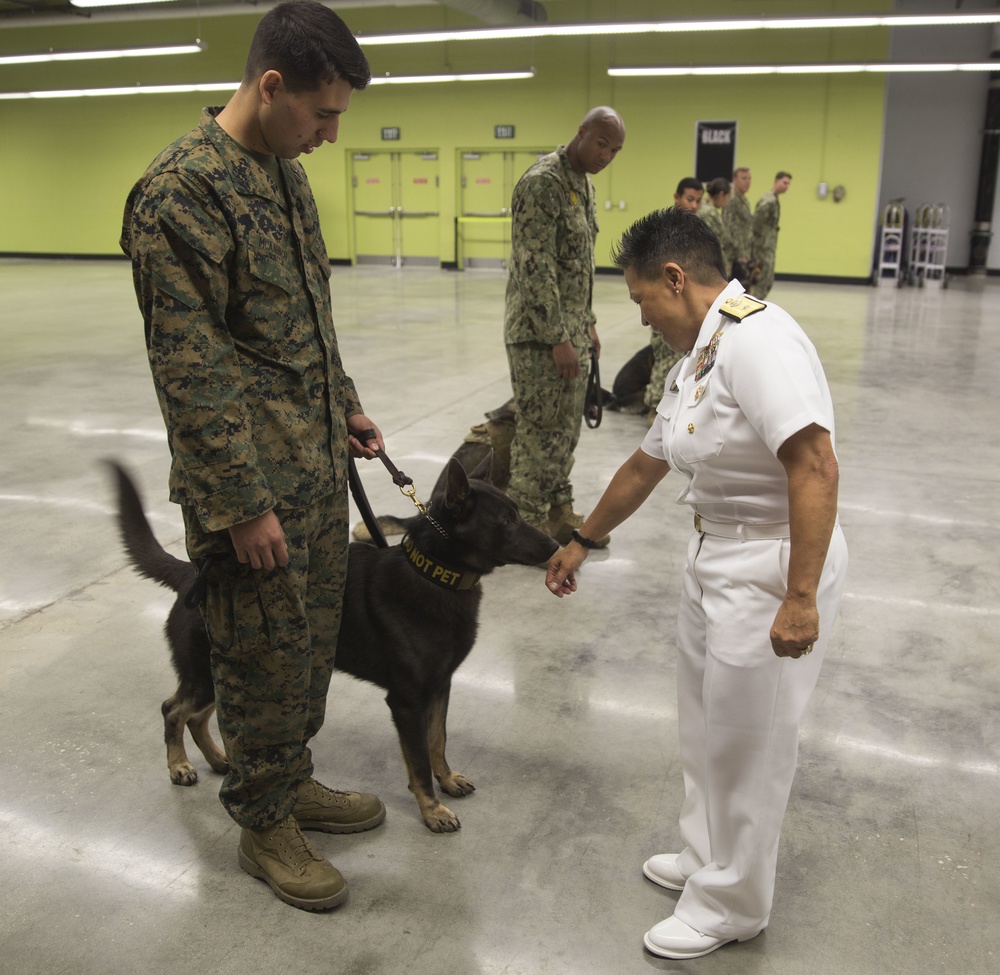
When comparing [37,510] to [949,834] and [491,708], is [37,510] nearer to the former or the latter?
[491,708]

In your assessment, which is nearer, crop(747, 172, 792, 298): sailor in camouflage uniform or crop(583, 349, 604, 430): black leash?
crop(583, 349, 604, 430): black leash

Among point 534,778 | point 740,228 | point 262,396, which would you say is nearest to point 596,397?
point 534,778

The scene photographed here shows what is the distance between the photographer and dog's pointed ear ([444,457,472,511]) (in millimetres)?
2084

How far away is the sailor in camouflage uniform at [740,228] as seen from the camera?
8.82 metres

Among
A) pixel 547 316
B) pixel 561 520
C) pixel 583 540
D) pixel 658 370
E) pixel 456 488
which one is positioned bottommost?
pixel 561 520

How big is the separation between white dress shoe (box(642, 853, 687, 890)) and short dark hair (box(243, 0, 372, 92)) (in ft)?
5.69

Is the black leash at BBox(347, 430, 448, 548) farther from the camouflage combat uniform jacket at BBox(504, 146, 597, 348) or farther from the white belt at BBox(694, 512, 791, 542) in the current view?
the camouflage combat uniform jacket at BBox(504, 146, 597, 348)

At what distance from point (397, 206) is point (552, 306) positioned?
15.6 metres

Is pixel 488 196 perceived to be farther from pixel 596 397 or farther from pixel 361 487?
pixel 361 487

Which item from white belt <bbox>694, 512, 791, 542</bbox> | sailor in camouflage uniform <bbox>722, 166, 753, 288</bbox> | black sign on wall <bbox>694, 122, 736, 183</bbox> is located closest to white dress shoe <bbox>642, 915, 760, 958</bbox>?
white belt <bbox>694, 512, 791, 542</bbox>

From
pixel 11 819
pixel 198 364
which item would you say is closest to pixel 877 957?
pixel 198 364

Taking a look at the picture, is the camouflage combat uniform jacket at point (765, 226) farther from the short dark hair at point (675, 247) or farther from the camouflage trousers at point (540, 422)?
the short dark hair at point (675, 247)

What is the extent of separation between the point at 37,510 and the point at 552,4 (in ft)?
49.4

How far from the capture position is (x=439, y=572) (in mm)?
2176
